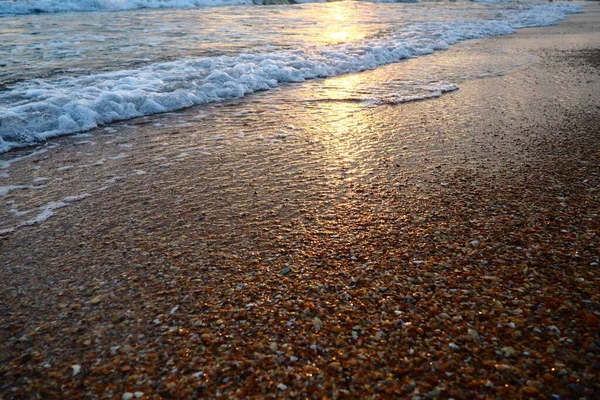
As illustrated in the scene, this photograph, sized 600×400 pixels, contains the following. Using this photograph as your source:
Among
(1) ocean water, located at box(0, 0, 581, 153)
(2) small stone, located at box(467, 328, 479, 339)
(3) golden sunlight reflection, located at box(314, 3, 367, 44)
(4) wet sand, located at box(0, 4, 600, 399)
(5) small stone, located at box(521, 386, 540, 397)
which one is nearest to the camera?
(5) small stone, located at box(521, 386, 540, 397)

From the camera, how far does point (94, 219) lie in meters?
2.39

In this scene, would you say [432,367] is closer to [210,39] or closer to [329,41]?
[329,41]

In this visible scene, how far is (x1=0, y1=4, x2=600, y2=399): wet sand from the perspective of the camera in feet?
4.45

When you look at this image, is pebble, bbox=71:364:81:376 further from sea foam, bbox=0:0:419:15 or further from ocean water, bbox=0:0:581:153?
sea foam, bbox=0:0:419:15

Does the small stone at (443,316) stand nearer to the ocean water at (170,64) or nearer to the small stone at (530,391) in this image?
the small stone at (530,391)

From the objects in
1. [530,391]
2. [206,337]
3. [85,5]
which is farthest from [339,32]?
[85,5]

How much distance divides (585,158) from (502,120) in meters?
1.01

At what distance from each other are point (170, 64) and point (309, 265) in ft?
18.9

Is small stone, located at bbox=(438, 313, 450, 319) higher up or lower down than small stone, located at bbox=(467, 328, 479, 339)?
higher up

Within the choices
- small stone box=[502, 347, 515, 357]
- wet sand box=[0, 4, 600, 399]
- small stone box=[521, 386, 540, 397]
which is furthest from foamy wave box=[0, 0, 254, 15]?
small stone box=[521, 386, 540, 397]

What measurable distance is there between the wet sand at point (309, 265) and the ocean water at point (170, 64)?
0.86 m

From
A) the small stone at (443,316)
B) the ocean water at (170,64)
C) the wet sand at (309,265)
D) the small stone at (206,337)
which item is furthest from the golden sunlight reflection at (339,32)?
the small stone at (206,337)

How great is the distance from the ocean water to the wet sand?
2.83 feet

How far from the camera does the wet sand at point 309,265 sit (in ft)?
4.45
